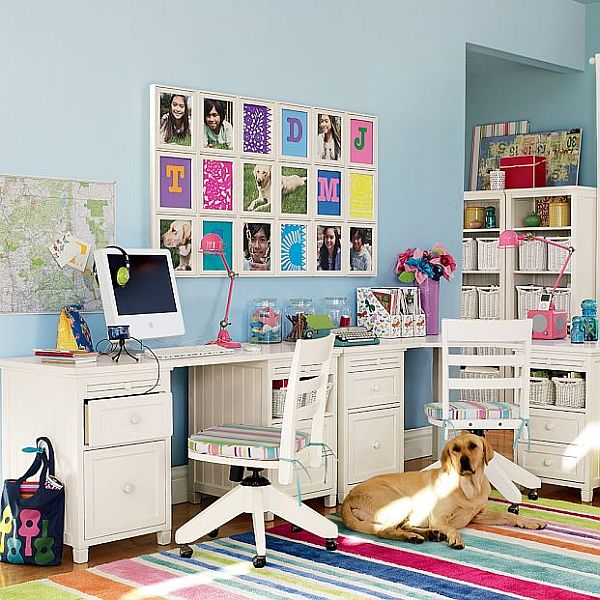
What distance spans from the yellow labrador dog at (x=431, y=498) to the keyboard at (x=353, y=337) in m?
0.76

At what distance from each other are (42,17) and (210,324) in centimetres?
151

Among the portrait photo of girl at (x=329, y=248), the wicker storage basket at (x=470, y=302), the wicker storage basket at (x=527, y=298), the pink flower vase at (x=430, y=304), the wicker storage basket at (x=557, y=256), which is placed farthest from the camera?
the wicker storage basket at (x=470, y=302)

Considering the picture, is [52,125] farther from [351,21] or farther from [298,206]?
[351,21]

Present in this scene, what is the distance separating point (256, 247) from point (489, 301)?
2.86 meters

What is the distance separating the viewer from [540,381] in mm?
5059

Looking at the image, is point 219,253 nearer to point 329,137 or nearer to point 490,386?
point 329,137

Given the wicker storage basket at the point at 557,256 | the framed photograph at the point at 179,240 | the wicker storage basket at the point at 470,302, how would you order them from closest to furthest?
the framed photograph at the point at 179,240, the wicker storage basket at the point at 557,256, the wicker storage basket at the point at 470,302

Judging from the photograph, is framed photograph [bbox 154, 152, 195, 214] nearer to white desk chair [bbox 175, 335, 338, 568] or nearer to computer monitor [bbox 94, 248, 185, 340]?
computer monitor [bbox 94, 248, 185, 340]

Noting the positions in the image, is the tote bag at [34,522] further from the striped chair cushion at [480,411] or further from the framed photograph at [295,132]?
the framed photograph at [295,132]

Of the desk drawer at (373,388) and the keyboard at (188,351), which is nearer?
the keyboard at (188,351)

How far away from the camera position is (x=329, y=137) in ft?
17.2

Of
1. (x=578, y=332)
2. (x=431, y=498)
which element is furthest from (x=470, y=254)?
(x=431, y=498)

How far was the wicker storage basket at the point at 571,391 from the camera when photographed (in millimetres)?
4918

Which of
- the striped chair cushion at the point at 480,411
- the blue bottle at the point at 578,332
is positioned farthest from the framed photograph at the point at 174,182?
the blue bottle at the point at 578,332
